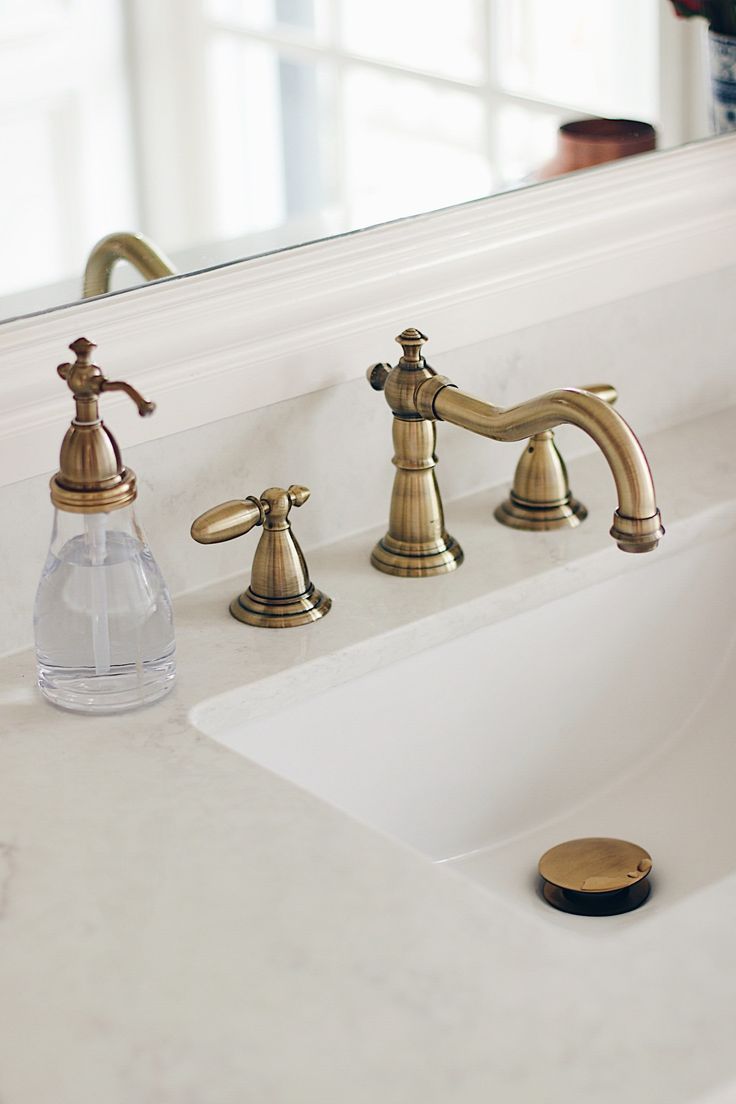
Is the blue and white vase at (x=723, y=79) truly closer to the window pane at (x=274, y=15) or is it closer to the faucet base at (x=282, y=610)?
the window pane at (x=274, y=15)

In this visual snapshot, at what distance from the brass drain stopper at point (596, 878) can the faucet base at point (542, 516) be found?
25 centimetres

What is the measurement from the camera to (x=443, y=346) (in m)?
1.09

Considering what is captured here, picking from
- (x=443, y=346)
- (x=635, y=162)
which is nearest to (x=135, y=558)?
(x=443, y=346)

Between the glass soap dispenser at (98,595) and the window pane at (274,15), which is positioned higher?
the window pane at (274,15)

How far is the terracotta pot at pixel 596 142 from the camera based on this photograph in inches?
45.5

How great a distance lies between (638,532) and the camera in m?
0.83

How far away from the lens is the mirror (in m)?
0.92

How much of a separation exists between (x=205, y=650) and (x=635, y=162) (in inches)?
21.6

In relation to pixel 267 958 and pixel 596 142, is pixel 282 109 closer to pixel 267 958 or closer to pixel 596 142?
pixel 596 142

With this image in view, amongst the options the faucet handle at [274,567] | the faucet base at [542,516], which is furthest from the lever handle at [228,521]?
the faucet base at [542,516]

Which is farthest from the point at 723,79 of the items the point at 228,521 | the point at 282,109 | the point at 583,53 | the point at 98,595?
the point at 98,595

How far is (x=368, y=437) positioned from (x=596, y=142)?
325 mm

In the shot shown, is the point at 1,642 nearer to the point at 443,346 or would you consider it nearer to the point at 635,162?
the point at 443,346

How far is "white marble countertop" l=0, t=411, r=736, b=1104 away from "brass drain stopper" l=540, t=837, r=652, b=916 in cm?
20
